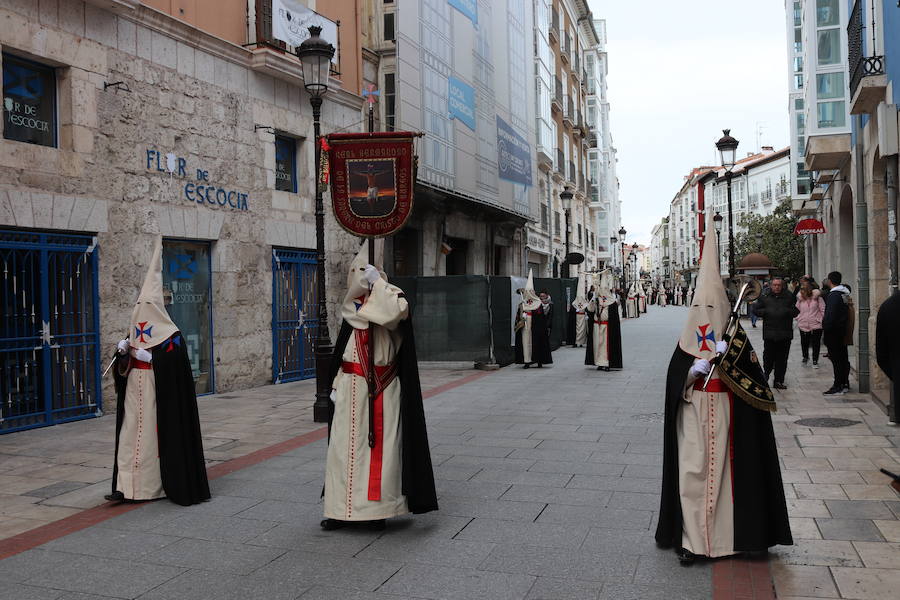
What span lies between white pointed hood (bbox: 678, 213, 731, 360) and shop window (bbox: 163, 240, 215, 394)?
29.8 feet

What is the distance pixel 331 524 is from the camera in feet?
16.8

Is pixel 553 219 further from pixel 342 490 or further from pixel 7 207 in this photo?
pixel 342 490

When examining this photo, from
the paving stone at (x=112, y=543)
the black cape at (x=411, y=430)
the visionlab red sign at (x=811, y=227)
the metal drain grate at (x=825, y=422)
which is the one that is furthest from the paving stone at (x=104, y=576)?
the visionlab red sign at (x=811, y=227)

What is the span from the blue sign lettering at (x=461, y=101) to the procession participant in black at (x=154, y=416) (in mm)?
15827

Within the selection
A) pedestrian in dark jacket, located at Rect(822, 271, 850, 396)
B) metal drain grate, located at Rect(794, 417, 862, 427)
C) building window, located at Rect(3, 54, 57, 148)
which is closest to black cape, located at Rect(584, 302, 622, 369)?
pedestrian in dark jacket, located at Rect(822, 271, 850, 396)

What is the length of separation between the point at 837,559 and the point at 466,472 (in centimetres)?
313

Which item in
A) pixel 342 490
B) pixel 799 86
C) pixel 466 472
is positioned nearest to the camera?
pixel 342 490

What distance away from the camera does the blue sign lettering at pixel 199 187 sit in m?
11.1

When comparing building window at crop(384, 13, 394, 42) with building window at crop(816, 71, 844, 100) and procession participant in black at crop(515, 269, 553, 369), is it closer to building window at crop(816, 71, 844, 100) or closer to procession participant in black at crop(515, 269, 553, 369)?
procession participant in black at crop(515, 269, 553, 369)

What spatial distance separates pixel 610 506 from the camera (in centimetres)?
554

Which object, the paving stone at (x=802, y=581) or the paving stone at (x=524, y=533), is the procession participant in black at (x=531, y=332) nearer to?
the paving stone at (x=524, y=533)

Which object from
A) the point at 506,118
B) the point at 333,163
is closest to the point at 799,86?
the point at 506,118

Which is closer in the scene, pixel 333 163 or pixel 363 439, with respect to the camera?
pixel 363 439

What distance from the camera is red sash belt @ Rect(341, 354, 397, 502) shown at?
4.96 metres
